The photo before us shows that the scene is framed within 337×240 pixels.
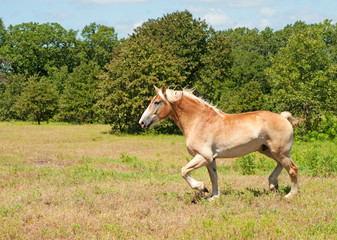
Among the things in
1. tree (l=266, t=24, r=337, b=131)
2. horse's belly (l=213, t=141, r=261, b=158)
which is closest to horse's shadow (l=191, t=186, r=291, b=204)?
horse's belly (l=213, t=141, r=261, b=158)

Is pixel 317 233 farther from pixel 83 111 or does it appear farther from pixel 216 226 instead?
pixel 83 111

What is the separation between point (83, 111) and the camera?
50.9 metres

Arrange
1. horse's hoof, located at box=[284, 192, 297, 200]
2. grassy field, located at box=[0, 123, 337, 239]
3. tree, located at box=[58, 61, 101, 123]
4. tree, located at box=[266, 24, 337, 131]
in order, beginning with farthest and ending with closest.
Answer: tree, located at box=[58, 61, 101, 123] < tree, located at box=[266, 24, 337, 131] < horse's hoof, located at box=[284, 192, 297, 200] < grassy field, located at box=[0, 123, 337, 239]

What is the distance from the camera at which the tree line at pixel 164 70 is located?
2567cm

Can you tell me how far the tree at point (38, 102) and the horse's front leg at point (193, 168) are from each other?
43.5m

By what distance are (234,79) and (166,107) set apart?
55184 mm

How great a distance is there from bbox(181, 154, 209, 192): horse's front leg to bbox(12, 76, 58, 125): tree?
43.5 meters

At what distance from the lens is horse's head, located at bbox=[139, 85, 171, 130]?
8.41m

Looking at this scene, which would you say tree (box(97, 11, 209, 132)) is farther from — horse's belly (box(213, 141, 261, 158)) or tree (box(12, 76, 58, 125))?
horse's belly (box(213, 141, 261, 158))

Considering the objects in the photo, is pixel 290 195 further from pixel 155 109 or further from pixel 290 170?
pixel 155 109

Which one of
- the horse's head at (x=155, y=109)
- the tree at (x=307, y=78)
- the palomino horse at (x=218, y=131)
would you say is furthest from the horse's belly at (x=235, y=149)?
the tree at (x=307, y=78)

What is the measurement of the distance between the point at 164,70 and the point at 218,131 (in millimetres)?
26375

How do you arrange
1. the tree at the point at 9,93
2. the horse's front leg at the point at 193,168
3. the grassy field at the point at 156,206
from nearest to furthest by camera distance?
the grassy field at the point at 156,206, the horse's front leg at the point at 193,168, the tree at the point at 9,93

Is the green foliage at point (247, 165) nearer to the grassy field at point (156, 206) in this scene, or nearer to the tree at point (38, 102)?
the grassy field at point (156, 206)
